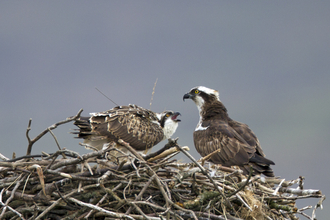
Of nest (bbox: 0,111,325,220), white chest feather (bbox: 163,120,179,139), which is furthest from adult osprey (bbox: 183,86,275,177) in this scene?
nest (bbox: 0,111,325,220)

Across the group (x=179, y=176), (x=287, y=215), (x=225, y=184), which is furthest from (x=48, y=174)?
(x=287, y=215)

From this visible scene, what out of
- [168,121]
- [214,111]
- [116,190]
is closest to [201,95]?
[214,111]

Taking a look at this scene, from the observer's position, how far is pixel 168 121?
7383 millimetres

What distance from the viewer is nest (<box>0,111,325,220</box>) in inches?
151

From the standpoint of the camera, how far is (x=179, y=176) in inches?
154

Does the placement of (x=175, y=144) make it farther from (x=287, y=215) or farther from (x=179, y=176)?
(x=287, y=215)

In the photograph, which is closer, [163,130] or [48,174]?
[48,174]

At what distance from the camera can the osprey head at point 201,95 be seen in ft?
23.6

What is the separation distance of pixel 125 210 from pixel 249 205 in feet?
4.66

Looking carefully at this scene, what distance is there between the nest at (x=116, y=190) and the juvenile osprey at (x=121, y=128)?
2.13m

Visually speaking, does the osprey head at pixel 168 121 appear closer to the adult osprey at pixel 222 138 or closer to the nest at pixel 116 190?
the adult osprey at pixel 222 138

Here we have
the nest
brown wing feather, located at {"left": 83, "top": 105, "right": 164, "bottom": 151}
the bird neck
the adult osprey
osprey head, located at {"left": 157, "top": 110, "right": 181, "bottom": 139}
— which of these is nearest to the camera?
the nest

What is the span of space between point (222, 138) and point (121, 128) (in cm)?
178

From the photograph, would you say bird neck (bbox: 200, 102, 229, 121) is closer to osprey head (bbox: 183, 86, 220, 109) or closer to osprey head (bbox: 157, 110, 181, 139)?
osprey head (bbox: 183, 86, 220, 109)
